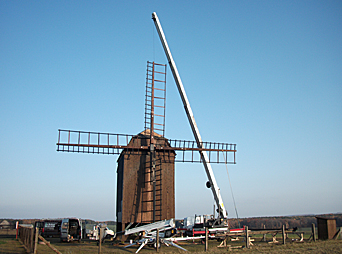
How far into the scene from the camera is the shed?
2498cm

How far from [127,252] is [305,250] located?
1048 cm

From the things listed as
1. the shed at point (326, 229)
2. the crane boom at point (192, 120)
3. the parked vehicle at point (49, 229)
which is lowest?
the parked vehicle at point (49, 229)

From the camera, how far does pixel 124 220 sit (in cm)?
2655

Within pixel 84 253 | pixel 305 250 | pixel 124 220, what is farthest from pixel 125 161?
pixel 305 250

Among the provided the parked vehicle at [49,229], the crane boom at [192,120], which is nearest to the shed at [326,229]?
the crane boom at [192,120]

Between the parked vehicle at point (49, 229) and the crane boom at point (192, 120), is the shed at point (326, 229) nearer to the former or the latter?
the crane boom at point (192, 120)

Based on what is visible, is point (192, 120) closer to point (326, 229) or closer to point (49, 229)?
point (326, 229)

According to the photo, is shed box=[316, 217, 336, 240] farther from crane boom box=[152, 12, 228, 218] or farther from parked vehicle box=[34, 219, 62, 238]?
parked vehicle box=[34, 219, 62, 238]

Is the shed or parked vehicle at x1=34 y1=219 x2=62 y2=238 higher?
the shed

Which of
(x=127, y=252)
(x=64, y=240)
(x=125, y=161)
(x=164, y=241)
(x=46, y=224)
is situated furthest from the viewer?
(x=46, y=224)

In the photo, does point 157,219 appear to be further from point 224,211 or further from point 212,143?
point 212,143

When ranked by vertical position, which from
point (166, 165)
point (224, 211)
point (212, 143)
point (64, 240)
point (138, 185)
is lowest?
point (64, 240)

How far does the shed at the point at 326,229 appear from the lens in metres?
25.0

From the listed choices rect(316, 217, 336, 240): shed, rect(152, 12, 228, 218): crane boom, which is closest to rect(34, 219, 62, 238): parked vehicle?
rect(152, 12, 228, 218): crane boom
